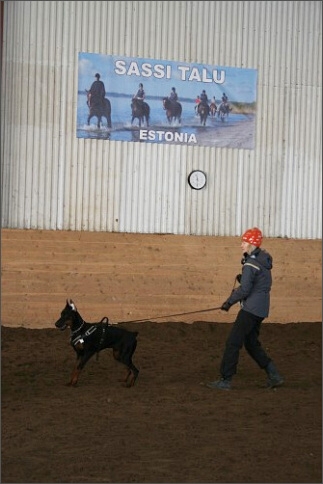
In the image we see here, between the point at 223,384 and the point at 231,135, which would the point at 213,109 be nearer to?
the point at 231,135

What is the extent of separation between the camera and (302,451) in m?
8.22

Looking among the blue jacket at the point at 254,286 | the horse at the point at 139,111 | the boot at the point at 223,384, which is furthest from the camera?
the horse at the point at 139,111

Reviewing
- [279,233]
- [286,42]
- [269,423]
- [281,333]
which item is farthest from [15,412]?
[286,42]

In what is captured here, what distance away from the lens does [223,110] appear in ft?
56.3

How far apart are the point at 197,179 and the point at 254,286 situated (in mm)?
6257

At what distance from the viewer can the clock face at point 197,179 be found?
1686 cm

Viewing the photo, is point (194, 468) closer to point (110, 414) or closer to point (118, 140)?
point (110, 414)

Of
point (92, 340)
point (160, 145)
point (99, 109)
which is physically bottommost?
point (92, 340)

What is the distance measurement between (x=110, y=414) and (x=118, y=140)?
25.6ft

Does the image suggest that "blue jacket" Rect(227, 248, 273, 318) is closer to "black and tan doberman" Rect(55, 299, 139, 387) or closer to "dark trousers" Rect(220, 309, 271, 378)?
"dark trousers" Rect(220, 309, 271, 378)

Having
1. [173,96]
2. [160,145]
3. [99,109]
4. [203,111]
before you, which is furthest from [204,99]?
[99,109]

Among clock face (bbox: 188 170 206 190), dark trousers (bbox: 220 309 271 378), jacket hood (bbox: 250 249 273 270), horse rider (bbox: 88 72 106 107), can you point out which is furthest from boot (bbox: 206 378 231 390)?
horse rider (bbox: 88 72 106 107)

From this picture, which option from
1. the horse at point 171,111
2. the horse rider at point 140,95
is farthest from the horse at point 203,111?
the horse rider at point 140,95

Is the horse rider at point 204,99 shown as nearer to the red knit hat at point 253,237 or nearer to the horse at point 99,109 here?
the horse at point 99,109
